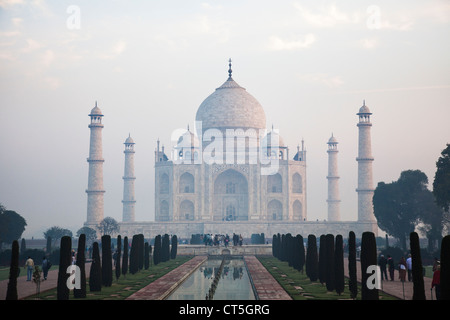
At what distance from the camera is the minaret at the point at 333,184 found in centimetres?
5103

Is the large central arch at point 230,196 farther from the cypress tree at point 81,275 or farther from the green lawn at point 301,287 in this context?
the cypress tree at point 81,275

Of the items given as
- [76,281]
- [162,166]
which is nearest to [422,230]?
[162,166]

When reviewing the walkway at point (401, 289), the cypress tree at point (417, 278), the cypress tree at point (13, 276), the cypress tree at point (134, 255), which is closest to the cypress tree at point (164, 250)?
the cypress tree at point (134, 255)

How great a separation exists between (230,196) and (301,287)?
1242 inches

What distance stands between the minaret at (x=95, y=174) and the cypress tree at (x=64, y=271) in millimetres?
29817

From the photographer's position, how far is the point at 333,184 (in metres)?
51.0

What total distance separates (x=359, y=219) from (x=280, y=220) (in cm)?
528

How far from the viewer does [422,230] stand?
129ft

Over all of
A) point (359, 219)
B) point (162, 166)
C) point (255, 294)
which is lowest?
point (255, 294)
